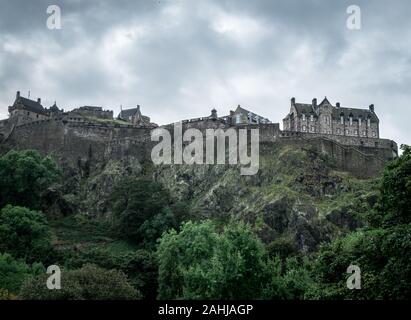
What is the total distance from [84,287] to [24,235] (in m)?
28.8

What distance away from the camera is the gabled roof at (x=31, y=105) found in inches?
4481

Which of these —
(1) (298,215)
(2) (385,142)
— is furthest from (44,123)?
(2) (385,142)

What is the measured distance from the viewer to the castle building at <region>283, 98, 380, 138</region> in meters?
104

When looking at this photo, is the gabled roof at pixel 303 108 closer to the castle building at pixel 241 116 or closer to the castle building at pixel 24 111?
the castle building at pixel 241 116

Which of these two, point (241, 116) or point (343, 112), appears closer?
point (241, 116)

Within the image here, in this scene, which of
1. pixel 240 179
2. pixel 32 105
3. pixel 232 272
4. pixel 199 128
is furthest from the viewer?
pixel 32 105

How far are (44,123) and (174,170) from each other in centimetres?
2654

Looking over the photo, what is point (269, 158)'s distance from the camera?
261 feet

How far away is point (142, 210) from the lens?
241ft

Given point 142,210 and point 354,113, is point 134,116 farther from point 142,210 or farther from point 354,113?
point 142,210

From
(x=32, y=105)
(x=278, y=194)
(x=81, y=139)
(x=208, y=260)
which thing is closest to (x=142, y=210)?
(x=278, y=194)

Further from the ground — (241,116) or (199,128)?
(241,116)

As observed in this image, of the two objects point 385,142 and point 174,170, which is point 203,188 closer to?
point 174,170

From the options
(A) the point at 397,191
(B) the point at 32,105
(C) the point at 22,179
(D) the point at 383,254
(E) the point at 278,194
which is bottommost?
(D) the point at 383,254
